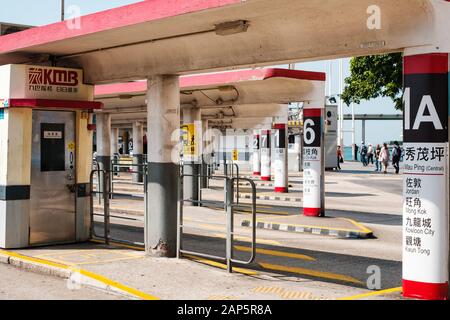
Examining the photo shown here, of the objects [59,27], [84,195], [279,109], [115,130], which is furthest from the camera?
[115,130]

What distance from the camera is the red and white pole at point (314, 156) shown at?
14.8 m

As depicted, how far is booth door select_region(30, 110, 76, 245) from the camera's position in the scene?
10.6m

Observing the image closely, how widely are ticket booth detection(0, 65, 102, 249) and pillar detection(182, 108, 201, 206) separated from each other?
6.93 metres

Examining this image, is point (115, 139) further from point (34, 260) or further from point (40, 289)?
point (40, 289)

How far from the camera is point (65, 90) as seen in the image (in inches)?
426

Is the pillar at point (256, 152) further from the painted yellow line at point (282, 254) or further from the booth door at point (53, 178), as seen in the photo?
the booth door at point (53, 178)

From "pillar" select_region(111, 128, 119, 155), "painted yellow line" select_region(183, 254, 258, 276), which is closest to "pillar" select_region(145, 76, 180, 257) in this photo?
"painted yellow line" select_region(183, 254, 258, 276)

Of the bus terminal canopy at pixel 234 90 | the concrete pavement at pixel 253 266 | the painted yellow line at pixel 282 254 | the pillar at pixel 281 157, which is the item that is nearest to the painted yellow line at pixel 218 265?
the concrete pavement at pixel 253 266

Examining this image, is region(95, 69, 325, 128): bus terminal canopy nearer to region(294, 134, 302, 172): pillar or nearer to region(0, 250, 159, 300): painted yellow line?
region(0, 250, 159, 300): painted yellow line

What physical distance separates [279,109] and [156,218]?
15498 millimetres

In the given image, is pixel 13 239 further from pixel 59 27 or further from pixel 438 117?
pixel 438 117

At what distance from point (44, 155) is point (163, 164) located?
2.43m

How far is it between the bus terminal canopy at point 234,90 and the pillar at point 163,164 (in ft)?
18.4
